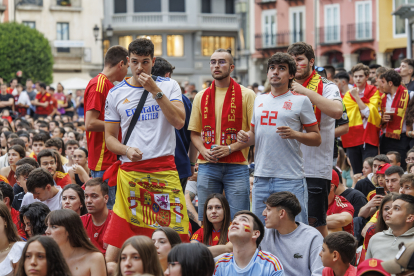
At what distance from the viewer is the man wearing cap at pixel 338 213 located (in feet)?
23.7

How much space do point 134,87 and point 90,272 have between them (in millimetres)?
1724

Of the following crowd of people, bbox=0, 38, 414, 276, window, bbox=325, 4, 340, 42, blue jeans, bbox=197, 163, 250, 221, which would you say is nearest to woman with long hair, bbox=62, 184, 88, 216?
crowd of people, bbox=0, 38, 414, 276

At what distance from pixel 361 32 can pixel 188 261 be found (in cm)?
3561

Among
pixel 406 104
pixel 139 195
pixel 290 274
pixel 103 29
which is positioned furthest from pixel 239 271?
pixel 103 29

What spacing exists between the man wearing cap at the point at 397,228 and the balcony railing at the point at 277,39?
3602 centimetres

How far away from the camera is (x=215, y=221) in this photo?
6.66 m

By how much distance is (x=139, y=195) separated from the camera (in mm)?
5645

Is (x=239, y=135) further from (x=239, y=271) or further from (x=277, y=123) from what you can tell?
(x=239, y=271)

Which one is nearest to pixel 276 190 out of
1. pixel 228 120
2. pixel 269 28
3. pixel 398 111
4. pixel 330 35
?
pixel 228 120

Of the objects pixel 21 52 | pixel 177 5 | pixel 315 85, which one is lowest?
pixel 315 85

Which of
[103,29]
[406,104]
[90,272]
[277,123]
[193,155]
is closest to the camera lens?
[90,272]

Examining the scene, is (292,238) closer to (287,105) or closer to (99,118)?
(287,105)

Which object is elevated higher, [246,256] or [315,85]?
[315,85]

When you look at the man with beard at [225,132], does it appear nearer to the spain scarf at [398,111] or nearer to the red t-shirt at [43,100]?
the spain scarf at [398,111]
